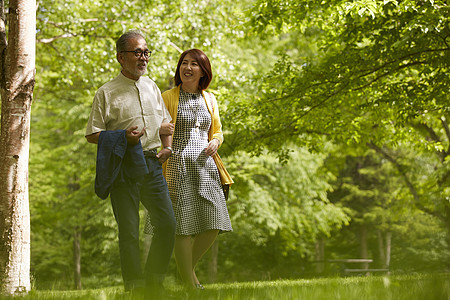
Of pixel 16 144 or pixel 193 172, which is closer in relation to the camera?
pixel 193 172

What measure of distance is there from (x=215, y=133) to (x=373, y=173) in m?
23.4

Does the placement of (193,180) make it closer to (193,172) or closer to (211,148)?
(193,172)

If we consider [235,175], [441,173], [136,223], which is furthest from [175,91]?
[235,175]

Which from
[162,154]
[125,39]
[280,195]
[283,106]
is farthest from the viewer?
[280,195]

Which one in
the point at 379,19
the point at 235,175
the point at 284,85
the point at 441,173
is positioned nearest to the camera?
the point at 379,19

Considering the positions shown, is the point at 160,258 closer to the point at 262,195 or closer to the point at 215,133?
the point at 215,133

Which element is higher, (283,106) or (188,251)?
(283,106)

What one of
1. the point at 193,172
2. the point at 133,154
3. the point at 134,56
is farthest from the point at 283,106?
the point at 133,154

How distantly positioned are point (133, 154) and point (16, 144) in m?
2.31

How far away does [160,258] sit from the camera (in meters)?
3.85

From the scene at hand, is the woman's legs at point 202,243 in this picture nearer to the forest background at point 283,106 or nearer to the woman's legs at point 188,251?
the woman's legs at point 188,251

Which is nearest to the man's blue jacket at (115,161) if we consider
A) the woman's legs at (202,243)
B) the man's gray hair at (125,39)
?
the man's gray hair at (125,39)

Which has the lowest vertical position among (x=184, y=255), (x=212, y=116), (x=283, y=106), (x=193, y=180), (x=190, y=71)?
(x=184, y=255)

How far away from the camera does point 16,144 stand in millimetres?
5312
